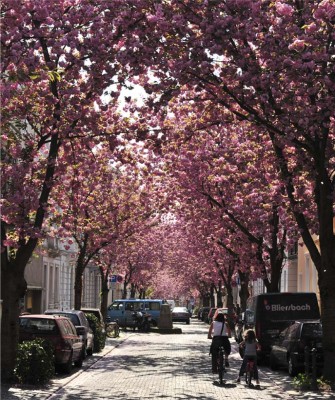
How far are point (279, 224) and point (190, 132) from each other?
1281 cm

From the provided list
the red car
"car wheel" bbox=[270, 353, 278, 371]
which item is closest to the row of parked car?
the red car

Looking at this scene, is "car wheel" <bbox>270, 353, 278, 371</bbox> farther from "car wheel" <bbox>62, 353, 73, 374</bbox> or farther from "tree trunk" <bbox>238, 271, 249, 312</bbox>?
"tree trunk" <bbox>238, 271, 249, 312</bbox>

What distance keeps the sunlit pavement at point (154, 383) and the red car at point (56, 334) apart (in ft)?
1.42

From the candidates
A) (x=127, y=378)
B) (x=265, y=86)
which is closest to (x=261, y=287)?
(x=127, y=378)

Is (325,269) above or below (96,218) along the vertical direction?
below

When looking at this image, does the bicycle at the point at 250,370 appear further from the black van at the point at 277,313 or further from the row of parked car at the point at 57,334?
the black van at the point at 277,313

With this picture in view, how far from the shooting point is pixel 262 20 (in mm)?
14117

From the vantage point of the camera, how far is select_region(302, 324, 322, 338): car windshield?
1914 centimetres

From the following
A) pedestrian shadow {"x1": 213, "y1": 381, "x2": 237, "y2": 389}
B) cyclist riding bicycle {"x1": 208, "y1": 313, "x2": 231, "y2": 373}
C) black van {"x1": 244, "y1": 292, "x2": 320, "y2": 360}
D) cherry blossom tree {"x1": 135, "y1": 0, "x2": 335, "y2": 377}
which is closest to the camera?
cherry blossom tree {"x1": 135, "y1": 0, "x2": 335, "y2": 377}

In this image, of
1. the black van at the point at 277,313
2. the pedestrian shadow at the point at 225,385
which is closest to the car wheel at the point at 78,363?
the pedestrian shadow at the point at 225,385

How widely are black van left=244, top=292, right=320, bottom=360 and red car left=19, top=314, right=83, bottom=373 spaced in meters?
5.81

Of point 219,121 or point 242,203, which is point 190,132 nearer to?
point 219,121

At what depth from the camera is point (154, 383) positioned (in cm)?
1833

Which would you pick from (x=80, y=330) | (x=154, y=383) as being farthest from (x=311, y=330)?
(x=80, y=330)
